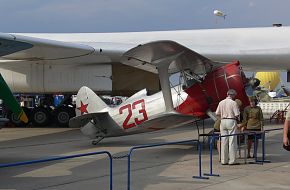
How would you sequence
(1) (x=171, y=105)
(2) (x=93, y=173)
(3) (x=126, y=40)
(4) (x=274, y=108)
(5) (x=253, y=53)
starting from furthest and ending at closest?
(4) (x=274, y=108)
(3) (x=126, y=40)
(5) (x=253, y=53)
(1) (x=171, y=105)
(2) (x=93, y=173)

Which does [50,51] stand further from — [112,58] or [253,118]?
[253,118]

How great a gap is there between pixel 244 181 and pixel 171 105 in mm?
4464

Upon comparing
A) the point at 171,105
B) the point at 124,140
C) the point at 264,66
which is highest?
the point at 264,66

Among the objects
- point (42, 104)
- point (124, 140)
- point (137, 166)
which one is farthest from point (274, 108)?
point (137, 166)

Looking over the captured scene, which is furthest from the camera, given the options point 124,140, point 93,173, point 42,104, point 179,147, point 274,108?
point 274,108

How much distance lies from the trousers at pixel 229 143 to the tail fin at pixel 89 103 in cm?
501

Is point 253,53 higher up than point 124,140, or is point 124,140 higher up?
point 253,53

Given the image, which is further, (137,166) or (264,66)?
(264,66)

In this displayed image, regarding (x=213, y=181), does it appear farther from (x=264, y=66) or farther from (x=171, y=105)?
(x=264, y=66)

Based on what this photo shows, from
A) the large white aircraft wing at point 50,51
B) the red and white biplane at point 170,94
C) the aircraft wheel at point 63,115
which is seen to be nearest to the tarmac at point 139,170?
the red and white biplane at point 170,94

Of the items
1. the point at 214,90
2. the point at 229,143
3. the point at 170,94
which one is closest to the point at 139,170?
the point at 229,143

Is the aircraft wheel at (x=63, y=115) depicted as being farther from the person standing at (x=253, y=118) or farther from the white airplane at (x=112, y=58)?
the person standing at (x=253, y=118)

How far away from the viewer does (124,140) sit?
54.1ft

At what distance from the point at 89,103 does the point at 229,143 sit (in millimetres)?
5645
